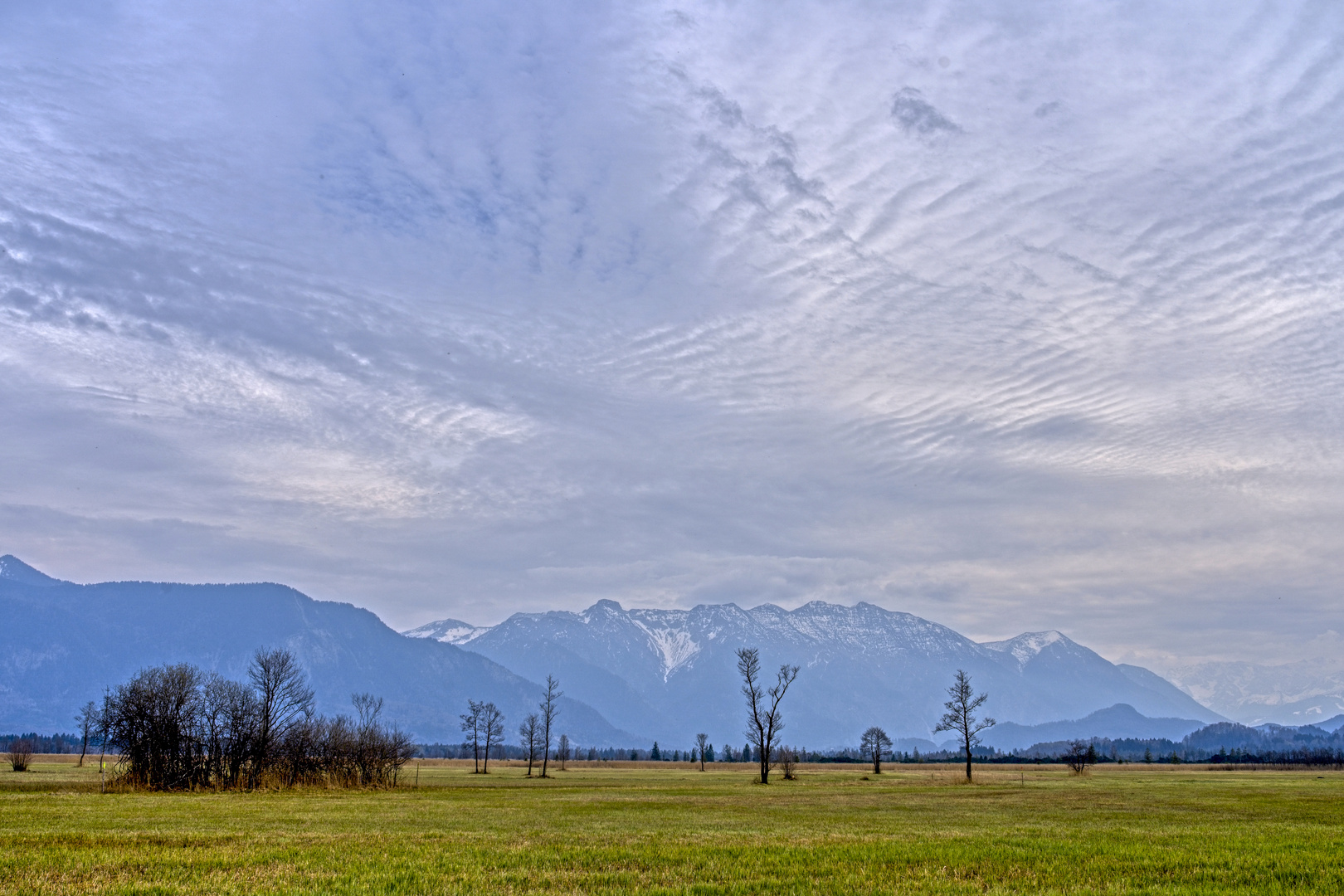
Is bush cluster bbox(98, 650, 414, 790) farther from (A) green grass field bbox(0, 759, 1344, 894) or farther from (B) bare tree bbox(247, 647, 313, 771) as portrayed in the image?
(A) green grass field bbox(0, 759, 1344, 894)

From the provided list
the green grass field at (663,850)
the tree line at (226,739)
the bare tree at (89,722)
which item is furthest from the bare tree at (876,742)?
the bare tree at (89,722)

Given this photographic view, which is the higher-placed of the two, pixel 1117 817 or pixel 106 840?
pixel 106 840

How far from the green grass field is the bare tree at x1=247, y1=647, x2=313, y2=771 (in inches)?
1171

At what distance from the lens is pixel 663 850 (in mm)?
20547

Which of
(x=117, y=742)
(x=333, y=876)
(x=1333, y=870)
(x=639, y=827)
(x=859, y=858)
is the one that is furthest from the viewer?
(x=117, y=742)

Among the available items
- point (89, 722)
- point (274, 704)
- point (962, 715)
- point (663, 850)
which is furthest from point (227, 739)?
point (962, 715)

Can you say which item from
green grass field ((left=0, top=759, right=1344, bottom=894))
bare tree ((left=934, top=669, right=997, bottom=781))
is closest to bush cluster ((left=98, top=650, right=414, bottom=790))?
A: green grass field ((left=0, top=759, right=1344, bottom=894))

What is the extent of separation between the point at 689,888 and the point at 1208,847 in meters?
15.0

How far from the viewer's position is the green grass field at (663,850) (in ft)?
50.5

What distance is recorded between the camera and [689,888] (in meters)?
14.7

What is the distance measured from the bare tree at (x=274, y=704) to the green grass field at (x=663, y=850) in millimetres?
29750

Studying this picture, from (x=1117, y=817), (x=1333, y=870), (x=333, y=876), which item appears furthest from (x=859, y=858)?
(x=1117, y=817)

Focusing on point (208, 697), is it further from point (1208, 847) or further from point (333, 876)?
Result: point (1208, 847)

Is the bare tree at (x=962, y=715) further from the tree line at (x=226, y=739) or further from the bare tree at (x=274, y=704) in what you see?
the bare tree at (x=274, y=704)
